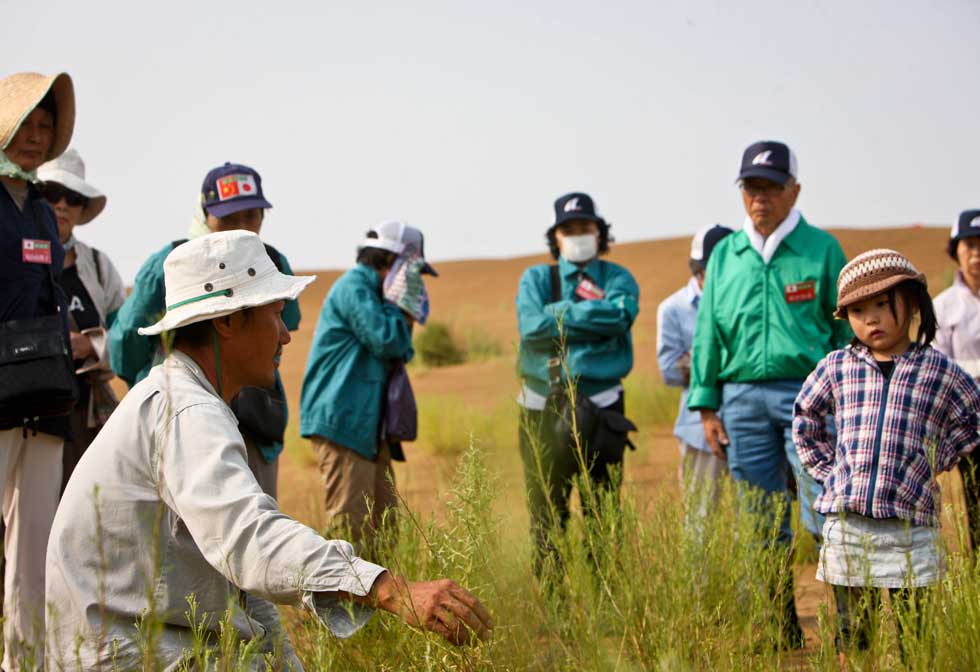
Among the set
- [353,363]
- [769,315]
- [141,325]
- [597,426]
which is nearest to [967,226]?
[769,315]

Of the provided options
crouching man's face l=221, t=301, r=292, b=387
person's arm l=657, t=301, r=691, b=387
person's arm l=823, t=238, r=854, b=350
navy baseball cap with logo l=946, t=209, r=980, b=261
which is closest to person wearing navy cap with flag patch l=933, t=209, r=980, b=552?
navy baseball cap with logo l=946, t=209, r=980, b=261

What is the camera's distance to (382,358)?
5641mm

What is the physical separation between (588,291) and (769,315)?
1154 millimetres

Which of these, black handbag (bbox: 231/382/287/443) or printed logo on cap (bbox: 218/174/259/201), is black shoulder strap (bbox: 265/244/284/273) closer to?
black handbag (bbox: 231/382/287/443)

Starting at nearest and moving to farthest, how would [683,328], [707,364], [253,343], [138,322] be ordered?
1. [253,343]
2. [138,322]
3. [707,364]
4. [683,328]

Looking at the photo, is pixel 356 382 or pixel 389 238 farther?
pixel 389 238

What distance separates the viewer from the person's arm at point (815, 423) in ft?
13.0

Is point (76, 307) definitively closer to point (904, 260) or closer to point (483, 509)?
point (483, 509)

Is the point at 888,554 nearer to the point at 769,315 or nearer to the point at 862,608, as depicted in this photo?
the point at 862,608

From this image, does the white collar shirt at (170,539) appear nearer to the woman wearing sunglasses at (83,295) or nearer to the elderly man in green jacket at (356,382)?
the woman wearing sunglasses at (83,295)

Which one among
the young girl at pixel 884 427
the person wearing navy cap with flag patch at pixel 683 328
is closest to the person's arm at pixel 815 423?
the young girl at pixel 884 427

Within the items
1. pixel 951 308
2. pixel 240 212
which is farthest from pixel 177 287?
pixel 951 308

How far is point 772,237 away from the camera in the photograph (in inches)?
197

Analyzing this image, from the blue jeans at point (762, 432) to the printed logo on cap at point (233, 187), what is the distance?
2.34 metres
